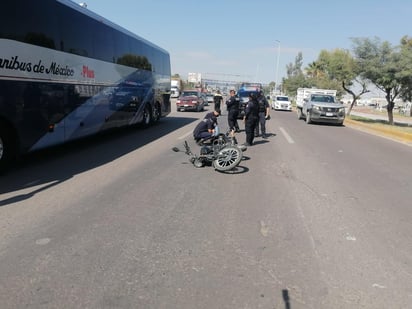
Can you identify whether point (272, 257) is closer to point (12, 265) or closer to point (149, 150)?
point (12, 265)

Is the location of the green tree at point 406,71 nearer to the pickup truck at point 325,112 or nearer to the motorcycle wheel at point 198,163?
the pickup truck at point 325,112

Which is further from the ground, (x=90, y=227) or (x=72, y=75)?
(x=72, y=75)

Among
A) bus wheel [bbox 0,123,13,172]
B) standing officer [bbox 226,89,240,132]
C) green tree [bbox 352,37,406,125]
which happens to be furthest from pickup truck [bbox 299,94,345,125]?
bus wheel [bbox 0,123,13,172]

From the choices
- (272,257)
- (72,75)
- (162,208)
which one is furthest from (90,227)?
(72,75)

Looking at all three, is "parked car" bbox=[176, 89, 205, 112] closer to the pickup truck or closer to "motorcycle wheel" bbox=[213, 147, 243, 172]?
the pickup truck

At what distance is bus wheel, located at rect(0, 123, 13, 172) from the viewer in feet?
25.4

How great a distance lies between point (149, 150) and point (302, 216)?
6.63 meters

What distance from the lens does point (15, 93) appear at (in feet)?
25.5

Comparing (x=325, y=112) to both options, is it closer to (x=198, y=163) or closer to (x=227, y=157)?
(x=198, y=163)

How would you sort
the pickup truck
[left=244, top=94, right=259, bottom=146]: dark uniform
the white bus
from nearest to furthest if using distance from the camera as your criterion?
the white bus < [left=244, top=94, right=259, bottom=146]: dark uniform < the pickup truck

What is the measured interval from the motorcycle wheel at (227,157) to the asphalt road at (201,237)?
25 cm

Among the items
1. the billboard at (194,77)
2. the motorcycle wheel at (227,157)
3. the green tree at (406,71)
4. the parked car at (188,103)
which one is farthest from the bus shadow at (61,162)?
the billboard at (194,77)

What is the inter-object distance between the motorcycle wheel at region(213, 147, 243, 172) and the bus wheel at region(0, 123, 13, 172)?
3.97 metres

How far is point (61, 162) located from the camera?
371 inches
